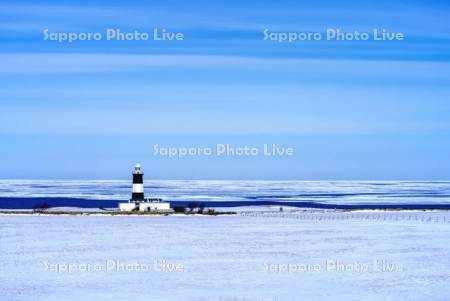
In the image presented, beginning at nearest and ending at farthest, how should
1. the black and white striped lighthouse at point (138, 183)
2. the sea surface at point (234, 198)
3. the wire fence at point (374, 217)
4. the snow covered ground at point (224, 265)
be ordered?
1. the snow covered ground at point (224, 265)
2. the wire fence at point (374, 217)
3. the black and white striped lighthouse at point (138, 183)
4. the sea surface at point (234, 198)

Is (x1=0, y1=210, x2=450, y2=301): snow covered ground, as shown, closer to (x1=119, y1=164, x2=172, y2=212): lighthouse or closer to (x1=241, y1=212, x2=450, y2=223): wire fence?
(x1=241, y1=212, x2=450, y2=223): wire fence

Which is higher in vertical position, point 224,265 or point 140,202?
point 140,202

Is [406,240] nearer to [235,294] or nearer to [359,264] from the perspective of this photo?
[359,264]

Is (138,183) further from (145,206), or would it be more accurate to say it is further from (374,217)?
(374,217)

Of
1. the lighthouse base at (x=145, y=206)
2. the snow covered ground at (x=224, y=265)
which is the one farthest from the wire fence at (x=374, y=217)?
the snow covered ground at (x=224, y=265)

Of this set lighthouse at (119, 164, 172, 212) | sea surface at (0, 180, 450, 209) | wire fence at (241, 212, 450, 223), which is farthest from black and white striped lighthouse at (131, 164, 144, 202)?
sea surface at (0, 180, 450, 209)

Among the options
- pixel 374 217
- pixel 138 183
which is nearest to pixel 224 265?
pixel 374 217

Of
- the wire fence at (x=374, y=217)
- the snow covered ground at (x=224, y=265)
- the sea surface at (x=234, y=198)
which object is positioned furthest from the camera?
the sea surface at (x=234, y=198)

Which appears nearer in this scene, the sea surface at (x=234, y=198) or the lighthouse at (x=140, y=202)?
the lighthouse at (x=140, y=202)

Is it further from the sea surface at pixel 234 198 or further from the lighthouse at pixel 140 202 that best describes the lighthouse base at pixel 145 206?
the sea surface at pixel 234 198
